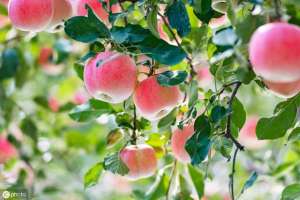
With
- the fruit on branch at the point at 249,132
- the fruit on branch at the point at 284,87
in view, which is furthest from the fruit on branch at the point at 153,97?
the fruit on branch at the point at 249,132

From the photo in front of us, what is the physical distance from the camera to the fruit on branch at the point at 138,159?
4.19 ft

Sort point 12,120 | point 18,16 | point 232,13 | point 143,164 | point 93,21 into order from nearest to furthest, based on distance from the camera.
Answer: point 232,13 → point 93,21 → point 18,16 → point 143,164 → point 12,120

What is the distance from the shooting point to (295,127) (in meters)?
1.25

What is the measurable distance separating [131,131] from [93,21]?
0.32 meters

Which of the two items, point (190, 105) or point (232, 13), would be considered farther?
point (190, 105)

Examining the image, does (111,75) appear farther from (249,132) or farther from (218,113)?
(249,132)

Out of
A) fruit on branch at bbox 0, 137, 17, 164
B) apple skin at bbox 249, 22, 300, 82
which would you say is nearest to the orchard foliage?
apple skin at bbox 249, 22, 300, 82

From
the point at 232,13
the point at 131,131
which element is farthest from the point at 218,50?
the point at 131,131

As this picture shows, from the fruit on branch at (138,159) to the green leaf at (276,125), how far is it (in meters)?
0.21

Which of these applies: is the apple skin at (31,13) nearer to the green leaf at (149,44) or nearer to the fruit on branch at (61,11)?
the fruit on branch at (61,11)

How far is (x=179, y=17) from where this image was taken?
108 cm

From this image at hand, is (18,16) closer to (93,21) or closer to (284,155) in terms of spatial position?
(93,21)

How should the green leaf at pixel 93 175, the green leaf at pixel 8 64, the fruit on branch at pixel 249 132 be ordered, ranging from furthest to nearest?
the fruit on branch at pixel 249 132, the green leaf at pixel 8 64, the green leaf at pixel 93 175

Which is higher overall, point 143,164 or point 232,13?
point 232,13
